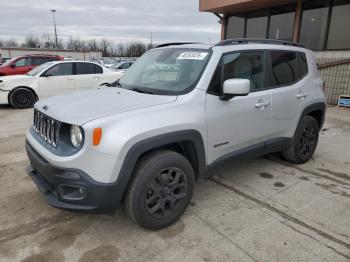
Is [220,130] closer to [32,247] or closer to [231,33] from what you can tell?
[32,247]

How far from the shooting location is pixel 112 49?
80188 mm

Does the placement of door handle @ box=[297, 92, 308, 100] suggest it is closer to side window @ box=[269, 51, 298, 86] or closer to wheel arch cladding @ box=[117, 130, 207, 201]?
side window @ box=[269, 51, 298, 86]

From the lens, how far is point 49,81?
9.59 meters

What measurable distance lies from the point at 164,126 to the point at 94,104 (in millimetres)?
713

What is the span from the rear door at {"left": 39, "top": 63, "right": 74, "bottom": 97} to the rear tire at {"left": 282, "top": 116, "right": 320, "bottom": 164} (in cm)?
775

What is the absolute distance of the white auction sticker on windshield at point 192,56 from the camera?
10.5ft

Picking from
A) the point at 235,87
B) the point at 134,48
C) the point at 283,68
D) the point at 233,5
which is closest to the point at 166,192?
the point at 235,87

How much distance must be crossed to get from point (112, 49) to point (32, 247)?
82.5 m

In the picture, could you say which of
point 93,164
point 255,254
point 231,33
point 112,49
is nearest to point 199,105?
point 93,164

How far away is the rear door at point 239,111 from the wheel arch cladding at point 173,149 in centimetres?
16

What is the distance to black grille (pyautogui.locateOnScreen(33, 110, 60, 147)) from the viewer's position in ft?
8.61

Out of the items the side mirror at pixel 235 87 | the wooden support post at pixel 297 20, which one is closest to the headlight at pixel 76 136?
the side mirror at pixel 235 87

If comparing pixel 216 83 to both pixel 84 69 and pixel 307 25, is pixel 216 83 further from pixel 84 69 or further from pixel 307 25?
pixel 307 25

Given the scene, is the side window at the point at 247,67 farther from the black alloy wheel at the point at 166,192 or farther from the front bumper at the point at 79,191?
the front bumper at the point at 79,191
